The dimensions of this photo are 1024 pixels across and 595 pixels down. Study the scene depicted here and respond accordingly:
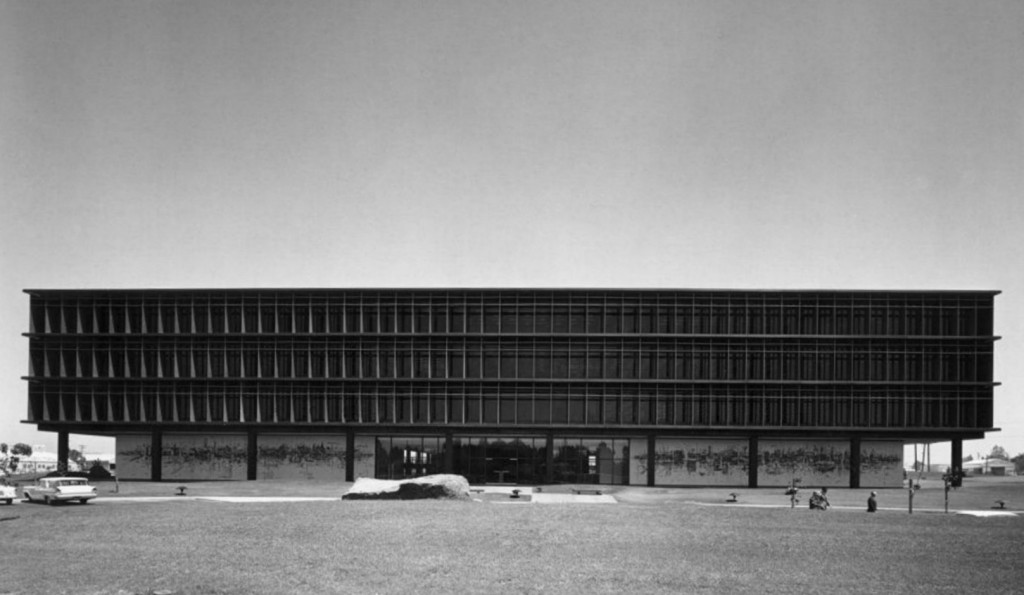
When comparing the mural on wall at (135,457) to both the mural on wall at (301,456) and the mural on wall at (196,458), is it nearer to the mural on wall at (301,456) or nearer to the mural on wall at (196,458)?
the mural on wall at (196,458)

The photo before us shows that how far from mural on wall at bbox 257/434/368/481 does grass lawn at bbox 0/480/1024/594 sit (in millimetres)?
33777

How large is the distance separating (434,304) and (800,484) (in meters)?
32.4

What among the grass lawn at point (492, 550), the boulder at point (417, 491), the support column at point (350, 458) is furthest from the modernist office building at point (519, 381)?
the grass lawn at point (492, 550)

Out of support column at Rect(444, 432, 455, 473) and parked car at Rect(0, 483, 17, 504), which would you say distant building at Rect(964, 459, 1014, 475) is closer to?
support column at Rect(444, 432, 455, 473)

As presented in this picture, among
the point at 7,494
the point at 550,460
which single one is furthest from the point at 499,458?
the point at 7,494

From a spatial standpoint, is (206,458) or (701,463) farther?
(206,458)

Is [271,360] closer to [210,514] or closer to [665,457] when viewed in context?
[665,457]

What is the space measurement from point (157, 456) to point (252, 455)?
7970mm

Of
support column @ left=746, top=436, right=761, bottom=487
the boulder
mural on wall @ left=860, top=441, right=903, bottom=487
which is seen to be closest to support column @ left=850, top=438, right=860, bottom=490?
mural on wall @ left=860, top=441, right=903, bottom=487

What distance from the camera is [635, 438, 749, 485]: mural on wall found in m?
75.8

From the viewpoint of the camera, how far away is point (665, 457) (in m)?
76.3

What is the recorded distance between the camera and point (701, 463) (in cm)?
7600

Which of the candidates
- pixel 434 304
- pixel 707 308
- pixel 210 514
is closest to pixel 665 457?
pixel 707 308

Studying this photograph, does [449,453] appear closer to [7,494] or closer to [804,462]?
[804,462]
